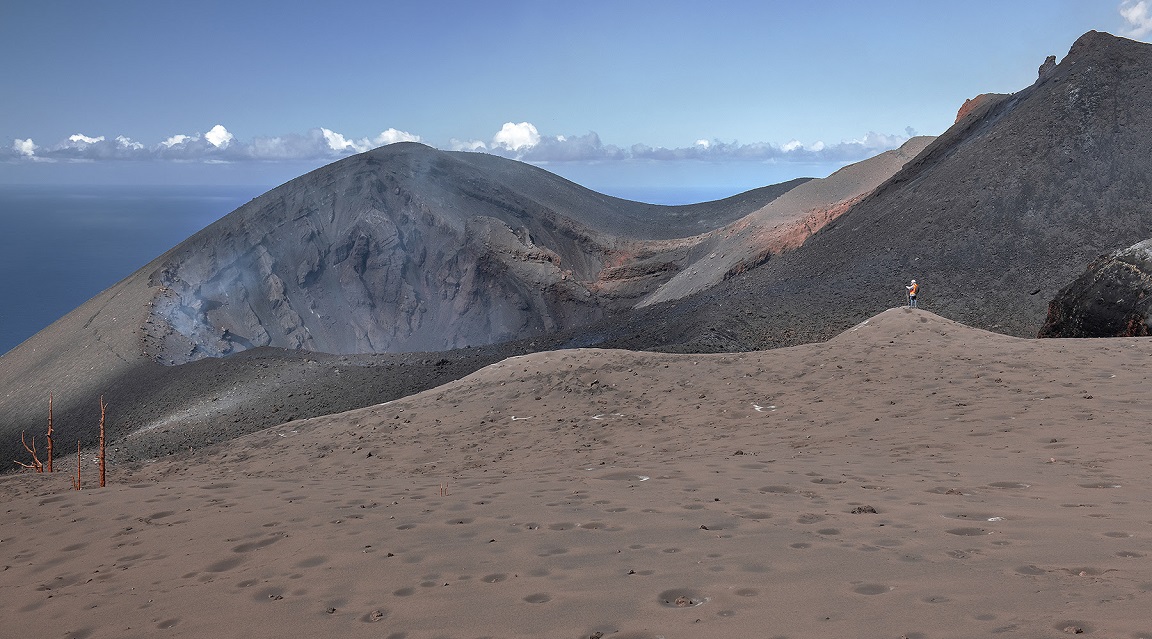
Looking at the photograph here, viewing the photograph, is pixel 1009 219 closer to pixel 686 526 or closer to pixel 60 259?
pixel 686 526

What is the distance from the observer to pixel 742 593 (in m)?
3.87

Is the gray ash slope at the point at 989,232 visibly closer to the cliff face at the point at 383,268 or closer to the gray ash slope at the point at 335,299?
the gray ash slope at the point at 335,299

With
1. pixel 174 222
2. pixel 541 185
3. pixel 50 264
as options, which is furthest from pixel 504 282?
pixel 174 222

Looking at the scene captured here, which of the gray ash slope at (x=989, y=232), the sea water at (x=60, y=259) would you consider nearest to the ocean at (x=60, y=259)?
the sea water at (x=60, y=259)

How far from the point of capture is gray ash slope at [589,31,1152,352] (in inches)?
853

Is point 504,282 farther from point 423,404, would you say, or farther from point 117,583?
point 117,583

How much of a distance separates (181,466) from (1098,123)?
28.4 meters

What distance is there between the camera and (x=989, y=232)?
79.5ft

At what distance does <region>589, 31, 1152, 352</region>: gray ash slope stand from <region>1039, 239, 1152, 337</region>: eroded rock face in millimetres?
5035

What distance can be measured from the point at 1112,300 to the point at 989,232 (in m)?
10.5

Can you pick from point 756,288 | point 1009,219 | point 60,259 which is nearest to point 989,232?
point 1009,219

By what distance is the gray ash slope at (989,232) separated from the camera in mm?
21656

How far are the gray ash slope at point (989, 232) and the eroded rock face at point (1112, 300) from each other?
5035 millimetres

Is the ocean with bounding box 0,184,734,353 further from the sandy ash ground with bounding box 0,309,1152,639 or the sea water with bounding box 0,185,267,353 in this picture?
the sandy ash ground with bounding box 0,309,1152,639
